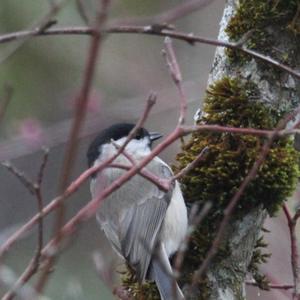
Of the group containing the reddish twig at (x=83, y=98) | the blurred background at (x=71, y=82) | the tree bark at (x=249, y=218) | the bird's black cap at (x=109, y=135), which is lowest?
the reddish twig at (x=83, y=98)

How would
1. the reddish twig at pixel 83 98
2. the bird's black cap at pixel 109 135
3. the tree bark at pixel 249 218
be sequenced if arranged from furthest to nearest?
the bird's black cap at pixel 109 135 → the tree bark at pixel 249 218 → the reddish twig at pixel 83 98

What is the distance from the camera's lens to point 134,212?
12.8 ft

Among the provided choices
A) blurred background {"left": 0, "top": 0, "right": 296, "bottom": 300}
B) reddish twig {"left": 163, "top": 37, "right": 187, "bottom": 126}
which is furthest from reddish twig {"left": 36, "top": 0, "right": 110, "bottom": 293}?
blurred background {"left": 0, "top": 0, "right": 296, "bottom": 300}

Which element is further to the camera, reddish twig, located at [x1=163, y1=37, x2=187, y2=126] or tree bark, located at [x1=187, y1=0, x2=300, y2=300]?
tree bark, located at [x1=187, y1=0, x2=300, y2=300]

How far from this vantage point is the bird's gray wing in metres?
3.83

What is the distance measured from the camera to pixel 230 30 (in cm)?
340

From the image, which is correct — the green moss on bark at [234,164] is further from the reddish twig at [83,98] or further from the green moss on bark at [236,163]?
the reddish twig at [83,98]

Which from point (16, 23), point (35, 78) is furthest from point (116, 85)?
point (16, 23)

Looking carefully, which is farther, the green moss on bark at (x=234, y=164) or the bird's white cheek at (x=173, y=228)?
the bird's white cheek at (x=173, y=228)

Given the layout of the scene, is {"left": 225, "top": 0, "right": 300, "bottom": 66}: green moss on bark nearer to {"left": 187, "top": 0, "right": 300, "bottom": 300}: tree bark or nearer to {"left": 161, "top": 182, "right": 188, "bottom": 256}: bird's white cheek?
{"left": 187, "top": 0, "right": 300, "bottom": 300}: tree bark

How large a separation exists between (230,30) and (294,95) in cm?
34

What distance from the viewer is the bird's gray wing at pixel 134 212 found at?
3.83m

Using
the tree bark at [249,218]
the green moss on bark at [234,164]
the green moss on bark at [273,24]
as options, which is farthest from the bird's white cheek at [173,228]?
the green moss on bark at [273,24]

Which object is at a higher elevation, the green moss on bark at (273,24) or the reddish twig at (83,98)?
the green moss on bark at (273,24)
